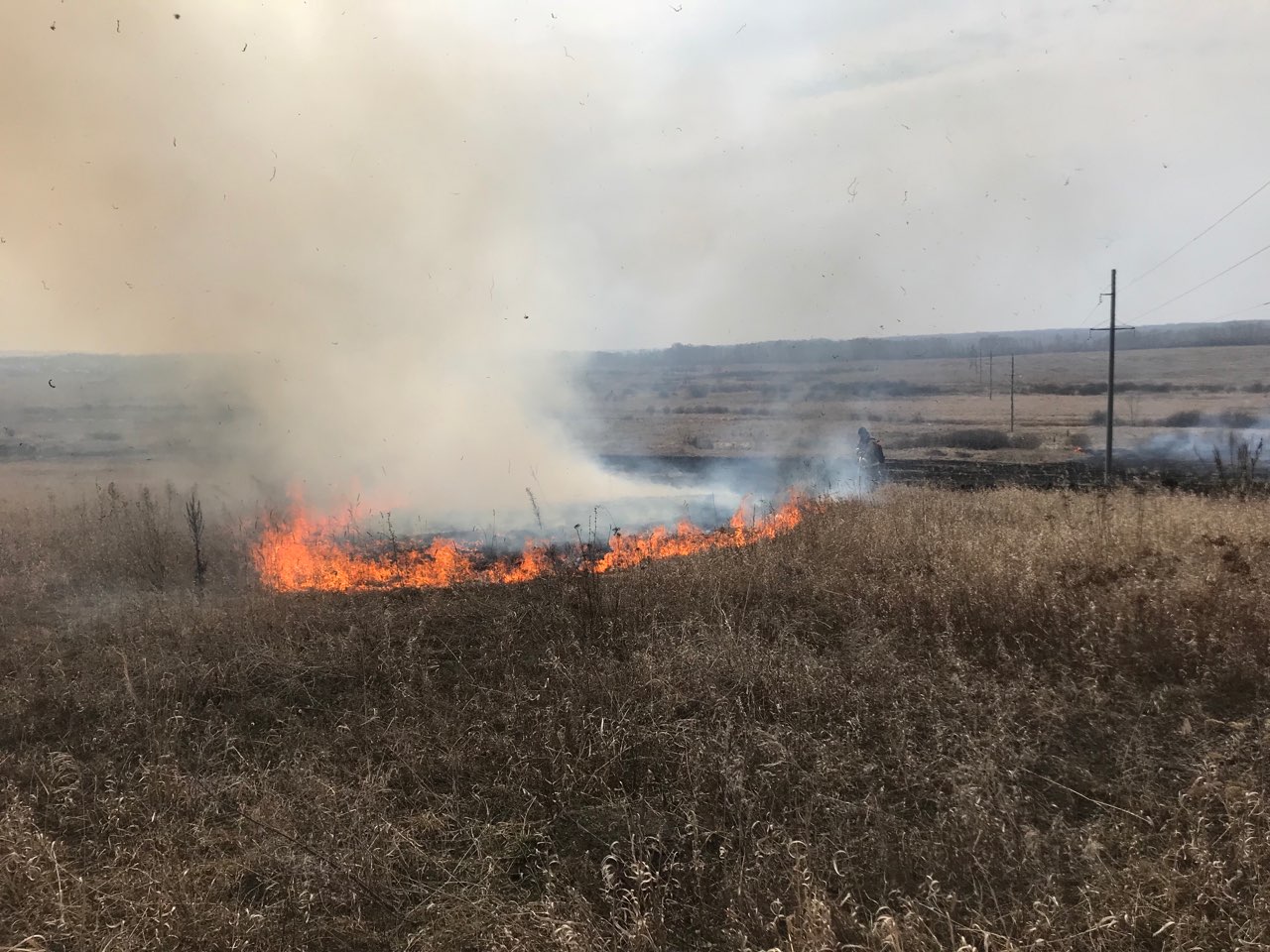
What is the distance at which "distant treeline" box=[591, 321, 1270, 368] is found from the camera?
98875 mm

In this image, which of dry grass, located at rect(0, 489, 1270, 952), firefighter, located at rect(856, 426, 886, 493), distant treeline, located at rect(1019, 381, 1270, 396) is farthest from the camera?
distant treeline, located at rect(1019, 381, 1270, 396)

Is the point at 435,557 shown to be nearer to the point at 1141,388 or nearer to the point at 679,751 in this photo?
the point at 679,751

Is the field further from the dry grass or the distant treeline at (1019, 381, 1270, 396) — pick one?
the distant treeline at (1019, 381, 1270, 396)

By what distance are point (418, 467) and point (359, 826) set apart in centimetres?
1301

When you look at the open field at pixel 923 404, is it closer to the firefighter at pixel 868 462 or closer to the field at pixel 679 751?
the firefighter at pixel 868 462

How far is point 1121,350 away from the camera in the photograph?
297 ft

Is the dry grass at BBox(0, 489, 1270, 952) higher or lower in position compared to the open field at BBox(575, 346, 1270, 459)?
lower

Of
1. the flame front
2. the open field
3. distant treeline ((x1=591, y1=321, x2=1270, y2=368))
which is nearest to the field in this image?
the flame front

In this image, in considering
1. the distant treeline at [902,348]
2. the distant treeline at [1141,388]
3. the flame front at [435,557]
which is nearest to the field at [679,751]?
the flame front at [435,557]

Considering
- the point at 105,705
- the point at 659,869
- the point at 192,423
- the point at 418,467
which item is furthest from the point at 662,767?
the point at 192,423

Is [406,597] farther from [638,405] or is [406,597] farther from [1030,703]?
[638,405]

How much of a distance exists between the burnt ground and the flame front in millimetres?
4956

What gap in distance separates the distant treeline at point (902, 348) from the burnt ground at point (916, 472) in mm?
63892

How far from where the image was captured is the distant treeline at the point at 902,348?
98875 mm
